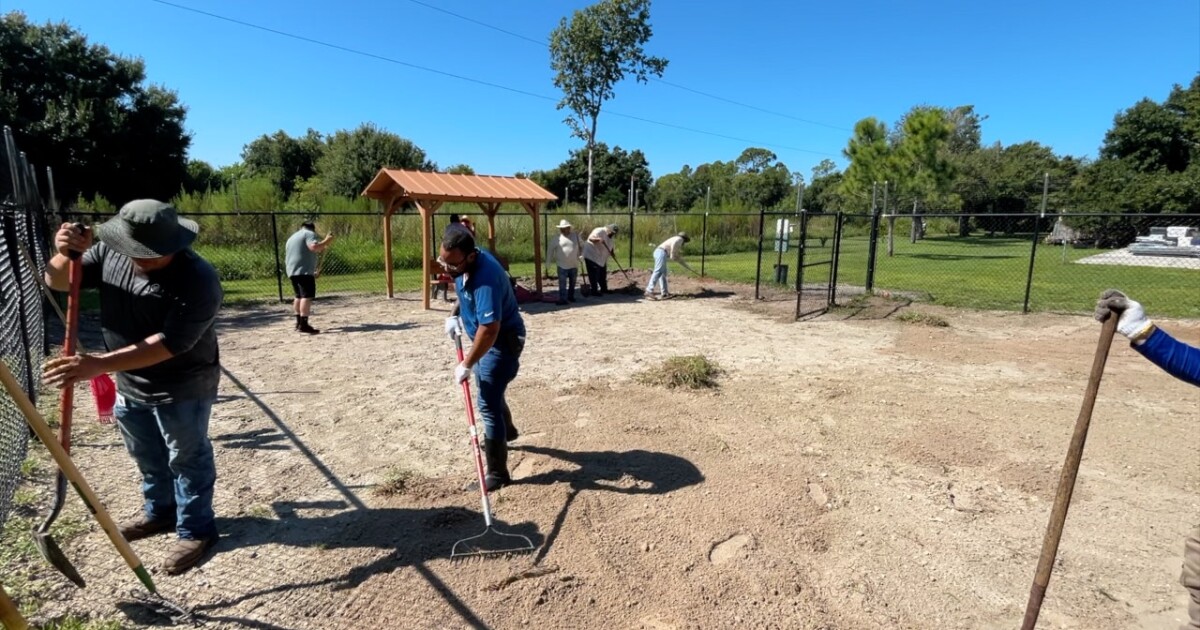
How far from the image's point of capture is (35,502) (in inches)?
144

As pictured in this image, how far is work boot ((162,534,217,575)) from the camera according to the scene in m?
3.04

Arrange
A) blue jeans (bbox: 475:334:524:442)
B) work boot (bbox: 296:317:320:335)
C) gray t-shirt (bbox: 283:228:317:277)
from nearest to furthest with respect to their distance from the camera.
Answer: blue jeans (bbox: 475:334:524:442), gray t-shirt (bbox: 283:228:317:277), work boot (bbox: 296:317:320:335)

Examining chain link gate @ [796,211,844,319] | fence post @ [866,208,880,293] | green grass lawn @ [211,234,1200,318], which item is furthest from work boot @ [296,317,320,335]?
fence post @ [866,208,880,293]

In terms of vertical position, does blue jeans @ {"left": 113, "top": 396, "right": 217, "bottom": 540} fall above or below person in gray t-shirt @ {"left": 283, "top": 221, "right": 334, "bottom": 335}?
below

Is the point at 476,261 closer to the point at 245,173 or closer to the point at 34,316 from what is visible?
the point at 34,316

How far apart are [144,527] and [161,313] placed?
4.53 ft

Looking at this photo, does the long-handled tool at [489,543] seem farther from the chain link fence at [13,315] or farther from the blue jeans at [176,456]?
the chain link fence at [13,315]

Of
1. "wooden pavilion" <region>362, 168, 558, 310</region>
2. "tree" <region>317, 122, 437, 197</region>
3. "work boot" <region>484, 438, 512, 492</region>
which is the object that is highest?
"tree" <region>317, 122, 437, 197</region>

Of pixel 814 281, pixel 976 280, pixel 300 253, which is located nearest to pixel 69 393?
pixel 300 253

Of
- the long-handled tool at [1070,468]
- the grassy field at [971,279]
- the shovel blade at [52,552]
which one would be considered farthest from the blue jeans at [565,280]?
the long-handled tool at [1070,468]

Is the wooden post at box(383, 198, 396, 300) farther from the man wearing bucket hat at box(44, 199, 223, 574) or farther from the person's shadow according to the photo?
the man wearing bucket hat at box(44, 199, 223, 574)

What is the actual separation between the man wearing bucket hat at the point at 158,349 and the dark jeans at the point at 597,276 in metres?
10.0

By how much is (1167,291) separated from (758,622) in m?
15.4

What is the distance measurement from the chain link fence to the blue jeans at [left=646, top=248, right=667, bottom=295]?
380 inches
